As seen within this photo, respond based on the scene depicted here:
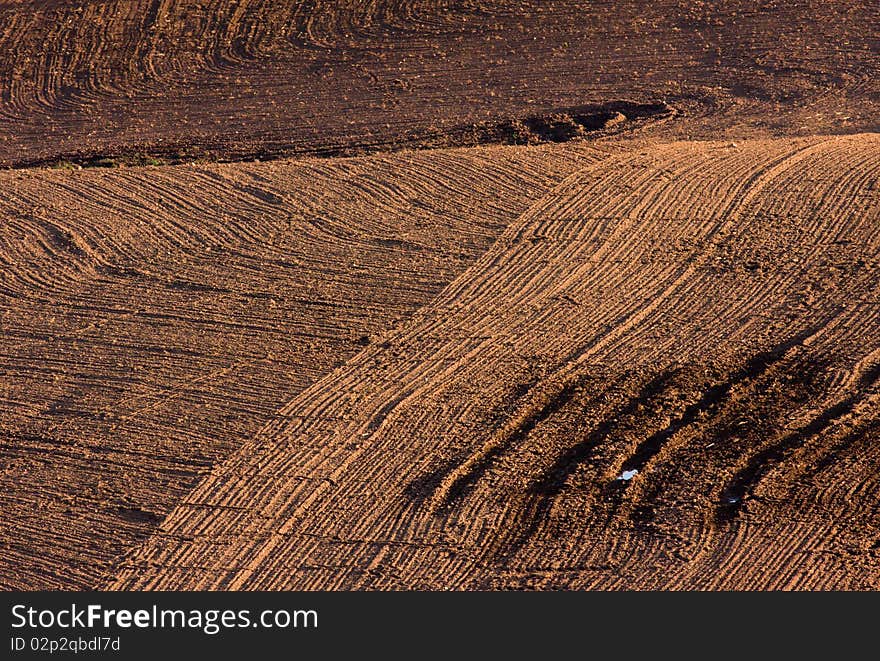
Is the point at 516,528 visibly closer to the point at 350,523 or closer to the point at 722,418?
the point at 350,523

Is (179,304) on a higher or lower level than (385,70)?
lower

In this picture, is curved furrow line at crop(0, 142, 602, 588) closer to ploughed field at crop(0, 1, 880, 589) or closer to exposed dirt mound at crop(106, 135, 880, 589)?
ploughed field at crop(0, 1, 880, 589)

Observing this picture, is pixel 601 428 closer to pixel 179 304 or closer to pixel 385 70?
pixel 179 304

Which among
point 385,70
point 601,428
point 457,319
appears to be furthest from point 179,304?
point 385,70

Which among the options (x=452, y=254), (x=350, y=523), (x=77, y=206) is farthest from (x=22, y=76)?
(x=350, y=523)

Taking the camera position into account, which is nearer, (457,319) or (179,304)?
(457,319)

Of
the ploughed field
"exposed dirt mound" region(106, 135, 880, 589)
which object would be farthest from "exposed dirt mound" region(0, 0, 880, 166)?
"exposed dirt mound" region(106, 135, 880, 589)
